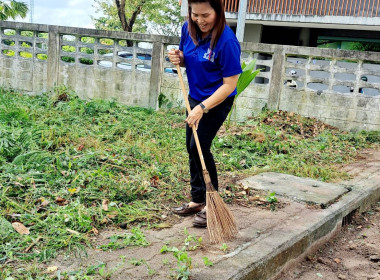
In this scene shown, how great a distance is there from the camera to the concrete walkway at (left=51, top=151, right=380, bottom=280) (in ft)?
8.82

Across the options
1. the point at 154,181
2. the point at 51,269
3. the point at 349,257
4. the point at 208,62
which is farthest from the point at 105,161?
the point at 349,257

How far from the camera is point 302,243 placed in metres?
3.46

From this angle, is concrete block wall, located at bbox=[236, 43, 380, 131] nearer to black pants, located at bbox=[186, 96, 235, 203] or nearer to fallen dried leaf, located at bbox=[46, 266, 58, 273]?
black pants, located at bbox=[186, 96, 235, 203]

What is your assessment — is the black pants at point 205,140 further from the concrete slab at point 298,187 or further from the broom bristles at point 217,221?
the concrete slab at point 298,187

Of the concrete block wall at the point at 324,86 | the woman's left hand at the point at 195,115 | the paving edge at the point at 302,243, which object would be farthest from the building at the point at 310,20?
the woman's left hand at the point at 195,115

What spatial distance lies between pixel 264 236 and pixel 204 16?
169cm

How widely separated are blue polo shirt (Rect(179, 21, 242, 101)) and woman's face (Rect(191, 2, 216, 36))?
A: 0.09 m

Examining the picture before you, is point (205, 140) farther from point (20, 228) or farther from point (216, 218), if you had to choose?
point (20, 228)

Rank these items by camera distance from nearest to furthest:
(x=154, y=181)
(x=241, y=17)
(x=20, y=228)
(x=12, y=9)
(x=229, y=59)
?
(x=20, y=228), (x=229, y=59), (x=154, y=181), (x=241, y=17), (x=12, y=9)

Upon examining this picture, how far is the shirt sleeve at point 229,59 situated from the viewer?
3.14 m

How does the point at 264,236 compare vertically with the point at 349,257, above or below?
above

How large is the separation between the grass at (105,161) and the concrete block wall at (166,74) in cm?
45

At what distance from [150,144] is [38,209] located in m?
2.49

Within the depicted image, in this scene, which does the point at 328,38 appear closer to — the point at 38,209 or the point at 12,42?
the point at 12,42
